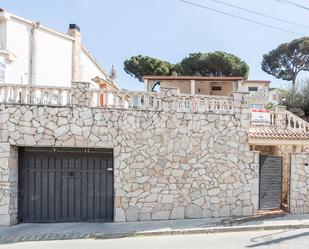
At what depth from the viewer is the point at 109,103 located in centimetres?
1214

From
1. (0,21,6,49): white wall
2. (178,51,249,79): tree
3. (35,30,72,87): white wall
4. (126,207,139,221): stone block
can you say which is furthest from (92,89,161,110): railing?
(178,51,249,79): tree

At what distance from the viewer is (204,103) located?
12.5m

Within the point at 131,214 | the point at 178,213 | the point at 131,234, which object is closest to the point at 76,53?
the point at 131,214

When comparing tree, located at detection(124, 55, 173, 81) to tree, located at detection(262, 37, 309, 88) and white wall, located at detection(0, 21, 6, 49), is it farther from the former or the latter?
white wall, located at detection(0, 21, 6, 49)

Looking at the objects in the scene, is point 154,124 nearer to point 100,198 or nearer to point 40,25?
point 100,198

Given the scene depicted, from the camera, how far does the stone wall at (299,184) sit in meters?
13.0

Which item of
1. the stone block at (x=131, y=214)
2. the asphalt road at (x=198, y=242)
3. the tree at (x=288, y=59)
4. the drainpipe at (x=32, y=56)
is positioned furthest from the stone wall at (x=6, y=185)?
the tree at (x=288, y=59)

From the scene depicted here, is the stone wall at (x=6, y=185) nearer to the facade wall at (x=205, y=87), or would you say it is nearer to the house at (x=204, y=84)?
the house at (x=204, y=84)

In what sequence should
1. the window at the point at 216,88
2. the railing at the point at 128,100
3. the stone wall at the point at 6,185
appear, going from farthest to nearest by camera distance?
the window at the point at 216,88 → the railing at the point at 128,100 → the stone wall at the point at 6,185

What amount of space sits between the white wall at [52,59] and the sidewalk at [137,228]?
367 inches

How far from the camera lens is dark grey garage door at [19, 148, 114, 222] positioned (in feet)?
39.4

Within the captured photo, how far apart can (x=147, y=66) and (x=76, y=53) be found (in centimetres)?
1988

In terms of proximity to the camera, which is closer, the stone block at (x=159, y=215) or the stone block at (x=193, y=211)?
the stone block at (x=159, y=215)

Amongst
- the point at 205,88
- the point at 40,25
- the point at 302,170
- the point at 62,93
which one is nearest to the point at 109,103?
the point at 62,93
